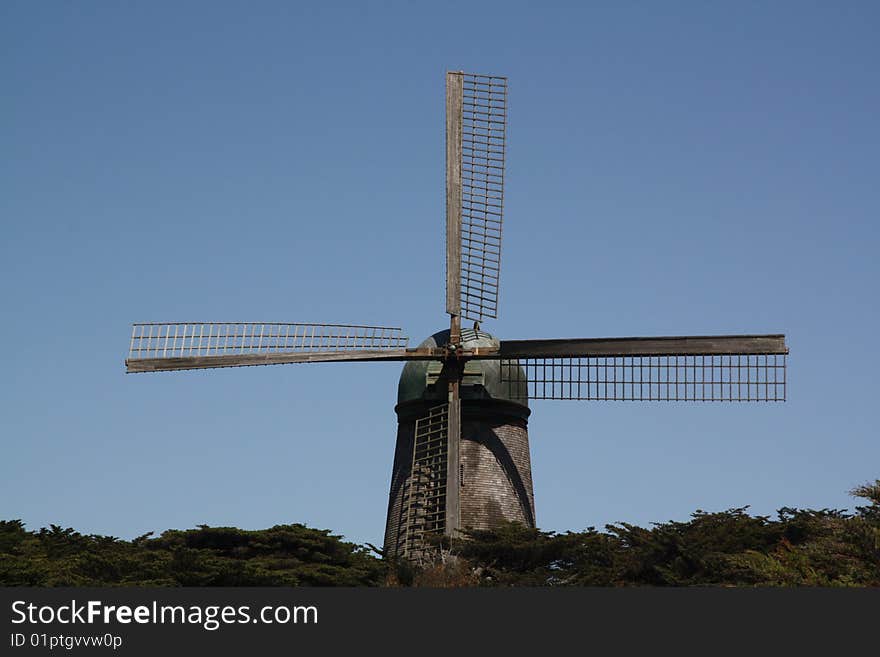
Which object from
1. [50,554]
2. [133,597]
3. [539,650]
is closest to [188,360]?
[50,554]

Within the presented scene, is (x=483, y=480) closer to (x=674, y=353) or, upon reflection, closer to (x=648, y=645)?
(x=674, y=353)

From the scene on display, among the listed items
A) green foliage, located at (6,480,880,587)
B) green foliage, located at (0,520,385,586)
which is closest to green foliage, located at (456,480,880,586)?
green foliage, located at (6,480,880,587)

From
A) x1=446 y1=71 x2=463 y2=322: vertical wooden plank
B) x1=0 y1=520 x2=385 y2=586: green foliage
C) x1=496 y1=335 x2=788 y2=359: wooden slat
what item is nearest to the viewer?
x1=0 y1=520 x2=385 y2=586: green foliage

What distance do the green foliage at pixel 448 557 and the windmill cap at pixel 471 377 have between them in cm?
290

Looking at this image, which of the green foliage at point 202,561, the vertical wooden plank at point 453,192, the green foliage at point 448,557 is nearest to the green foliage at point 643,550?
the green foliage at point 448,557

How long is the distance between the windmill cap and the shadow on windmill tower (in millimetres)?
20

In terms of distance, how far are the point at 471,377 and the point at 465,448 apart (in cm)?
147

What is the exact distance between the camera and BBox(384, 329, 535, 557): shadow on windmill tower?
30.4 meters

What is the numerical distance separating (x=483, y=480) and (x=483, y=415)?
4.32 feet

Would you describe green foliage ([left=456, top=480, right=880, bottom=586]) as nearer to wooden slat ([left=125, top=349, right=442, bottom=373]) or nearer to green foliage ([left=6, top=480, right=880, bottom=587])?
green foliage ([left=6, top=480, right=880, bottom=587])

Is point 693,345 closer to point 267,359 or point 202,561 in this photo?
point 267,359

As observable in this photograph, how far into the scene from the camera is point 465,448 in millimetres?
30922

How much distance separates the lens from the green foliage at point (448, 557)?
2658 cm

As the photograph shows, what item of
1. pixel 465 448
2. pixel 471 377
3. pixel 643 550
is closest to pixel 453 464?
pixel 465 448
